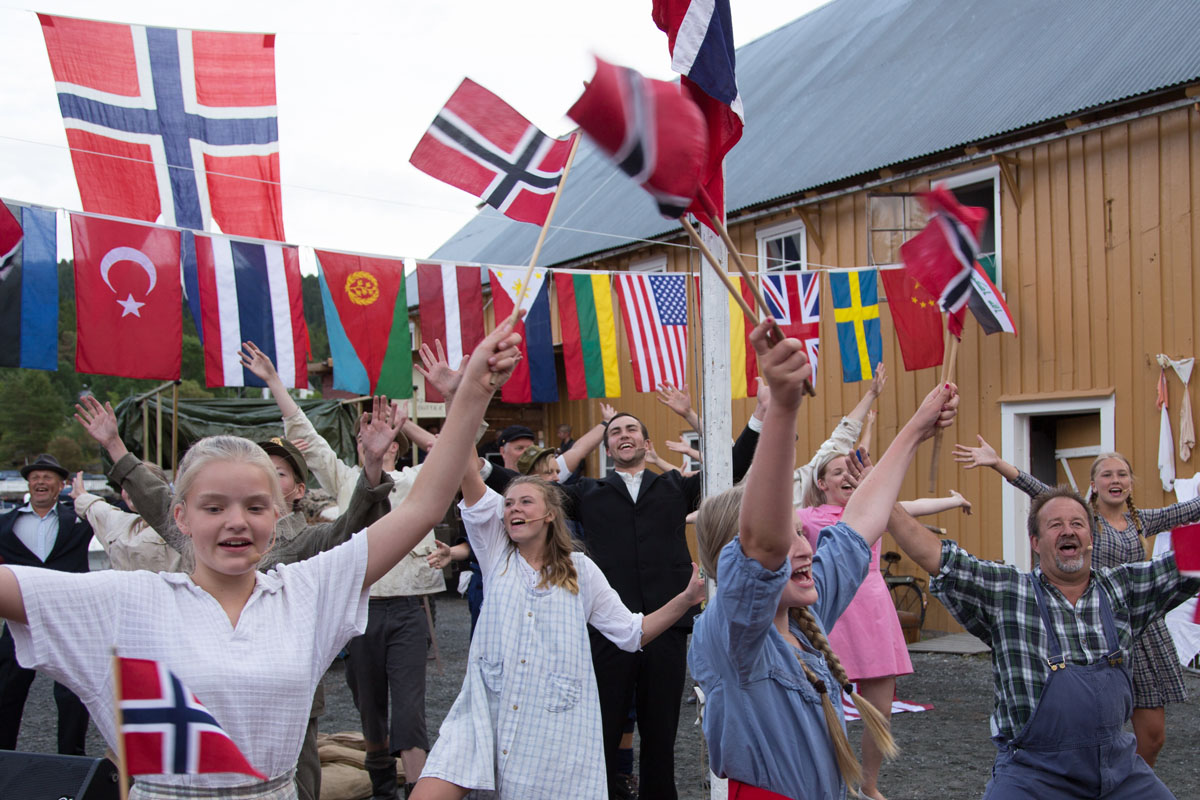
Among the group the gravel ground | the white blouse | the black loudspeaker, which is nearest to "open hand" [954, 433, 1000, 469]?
the gravel ground

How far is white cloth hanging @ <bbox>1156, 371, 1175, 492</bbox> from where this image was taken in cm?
989

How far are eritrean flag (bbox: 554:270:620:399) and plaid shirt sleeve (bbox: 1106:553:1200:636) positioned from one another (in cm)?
752

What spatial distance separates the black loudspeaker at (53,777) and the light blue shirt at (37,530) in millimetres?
4618

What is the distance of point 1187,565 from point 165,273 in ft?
24.5

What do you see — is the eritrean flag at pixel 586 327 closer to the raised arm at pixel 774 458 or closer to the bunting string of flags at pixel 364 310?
the bunting string of flags at pixel 364 310

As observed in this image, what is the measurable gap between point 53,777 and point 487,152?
3480 millimetres

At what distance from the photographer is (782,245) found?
47.5ft

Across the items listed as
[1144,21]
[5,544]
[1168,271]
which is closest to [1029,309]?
[1168,271]

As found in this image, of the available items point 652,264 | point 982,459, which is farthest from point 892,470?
point 652,264

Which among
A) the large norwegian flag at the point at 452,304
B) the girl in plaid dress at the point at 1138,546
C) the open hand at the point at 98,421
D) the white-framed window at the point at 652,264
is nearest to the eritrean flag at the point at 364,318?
the large norwegian flag at the point at 452,304

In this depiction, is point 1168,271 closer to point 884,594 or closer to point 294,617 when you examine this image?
point 884,594

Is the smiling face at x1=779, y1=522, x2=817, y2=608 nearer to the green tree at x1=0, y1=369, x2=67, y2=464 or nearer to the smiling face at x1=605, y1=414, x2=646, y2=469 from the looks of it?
the smiling face at x1=605, y1=414, x2=646, y2=469

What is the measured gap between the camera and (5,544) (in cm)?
711

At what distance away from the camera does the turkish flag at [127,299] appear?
25.2 feet
